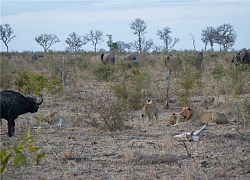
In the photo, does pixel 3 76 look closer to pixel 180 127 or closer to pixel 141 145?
pixel 180 127

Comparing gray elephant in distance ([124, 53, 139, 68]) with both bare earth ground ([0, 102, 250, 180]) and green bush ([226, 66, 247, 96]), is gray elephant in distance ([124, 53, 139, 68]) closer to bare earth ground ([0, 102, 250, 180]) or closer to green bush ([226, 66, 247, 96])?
green bush ([226, 66, 247, 96])

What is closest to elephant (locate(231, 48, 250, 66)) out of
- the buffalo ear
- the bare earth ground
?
the buffalo ear

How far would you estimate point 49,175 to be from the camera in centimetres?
679

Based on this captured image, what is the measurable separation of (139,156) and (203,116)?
13.9 feet

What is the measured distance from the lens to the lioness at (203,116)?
11.2 meters

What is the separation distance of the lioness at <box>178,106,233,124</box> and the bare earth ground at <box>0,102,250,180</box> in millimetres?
695

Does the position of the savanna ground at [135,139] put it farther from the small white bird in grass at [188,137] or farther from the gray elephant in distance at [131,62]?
the gray elephant in distance at [131,62]

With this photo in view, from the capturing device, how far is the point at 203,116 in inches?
452

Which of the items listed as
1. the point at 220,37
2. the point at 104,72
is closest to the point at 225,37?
the point at 220,37

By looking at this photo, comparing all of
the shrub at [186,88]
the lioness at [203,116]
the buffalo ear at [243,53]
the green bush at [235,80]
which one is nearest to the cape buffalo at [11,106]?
the lioness at [203,116]

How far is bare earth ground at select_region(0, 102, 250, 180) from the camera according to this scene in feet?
22.2

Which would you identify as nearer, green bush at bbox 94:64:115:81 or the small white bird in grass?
the small white bird in grass

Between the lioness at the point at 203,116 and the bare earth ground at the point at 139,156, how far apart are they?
27.4 inches

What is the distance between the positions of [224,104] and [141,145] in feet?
18.6
